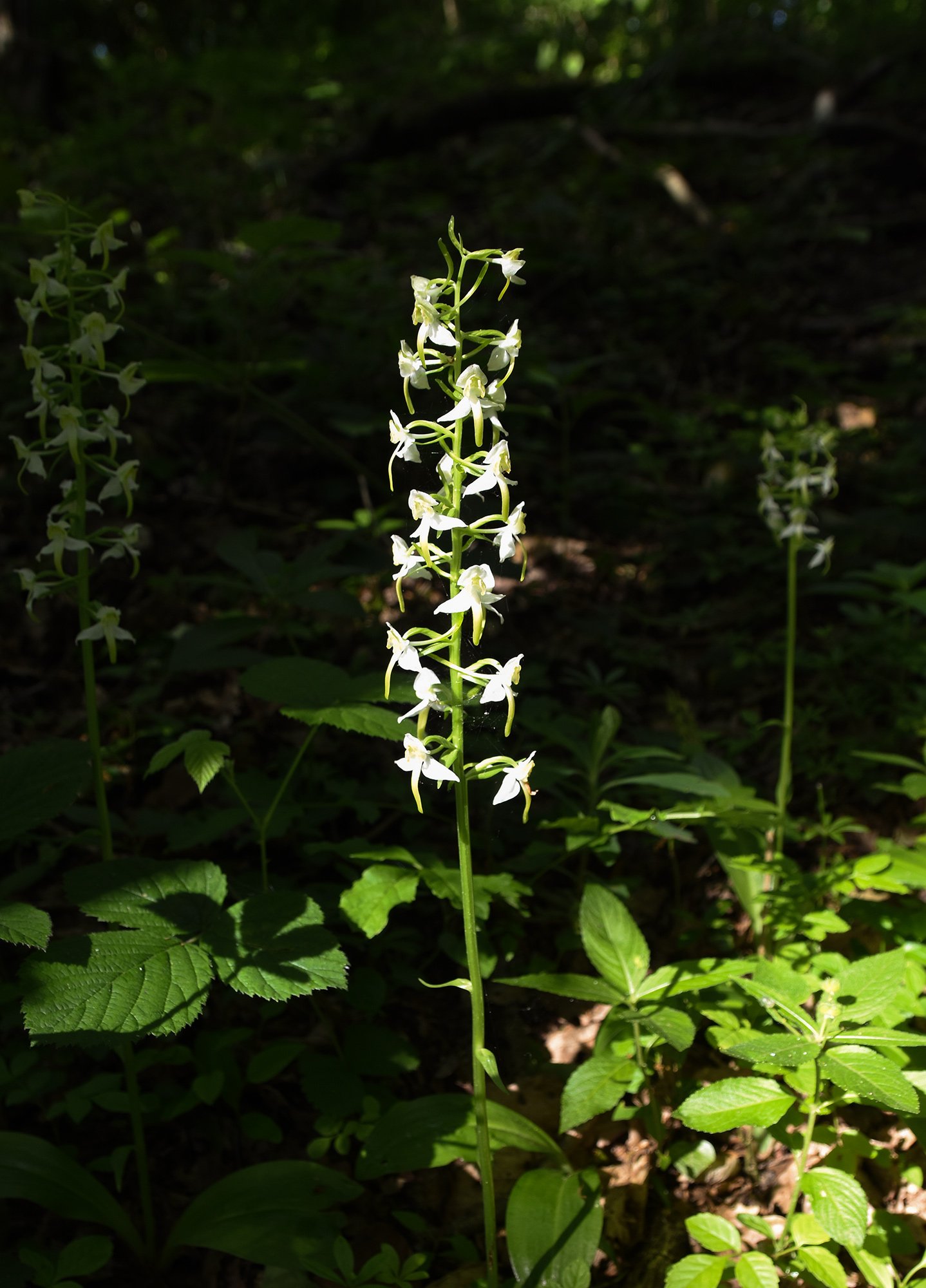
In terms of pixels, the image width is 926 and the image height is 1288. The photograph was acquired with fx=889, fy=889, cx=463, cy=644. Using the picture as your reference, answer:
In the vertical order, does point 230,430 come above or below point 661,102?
below

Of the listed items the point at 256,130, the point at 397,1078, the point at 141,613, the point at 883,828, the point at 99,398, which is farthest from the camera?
the point at 256,130

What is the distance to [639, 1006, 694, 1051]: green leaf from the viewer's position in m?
1.75

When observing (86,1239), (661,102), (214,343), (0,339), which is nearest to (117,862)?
(86,1239)

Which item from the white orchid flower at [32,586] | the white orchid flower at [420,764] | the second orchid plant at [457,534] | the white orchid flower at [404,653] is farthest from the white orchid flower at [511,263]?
the white orchid flower at [32,586]

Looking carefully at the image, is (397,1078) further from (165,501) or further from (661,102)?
Answer: (661,102)

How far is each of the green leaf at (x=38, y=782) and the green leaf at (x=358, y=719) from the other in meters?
0.46

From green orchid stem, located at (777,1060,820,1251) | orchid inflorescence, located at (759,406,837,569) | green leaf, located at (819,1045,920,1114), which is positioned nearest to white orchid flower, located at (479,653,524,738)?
green leaf, located at (819,1045,920,1114)

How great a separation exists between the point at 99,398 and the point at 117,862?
9.70ft

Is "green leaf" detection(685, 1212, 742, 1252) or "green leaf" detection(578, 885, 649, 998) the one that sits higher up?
"green leaf" detection(578, 885, 649, 998)

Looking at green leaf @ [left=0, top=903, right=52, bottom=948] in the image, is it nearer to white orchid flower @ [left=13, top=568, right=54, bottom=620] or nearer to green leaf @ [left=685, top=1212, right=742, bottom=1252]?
white orchid flower @ [left=13, top=568, right=54, bottom=620]

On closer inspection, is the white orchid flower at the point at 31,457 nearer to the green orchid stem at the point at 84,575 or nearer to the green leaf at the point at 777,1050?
the green orchid stem at the point at 84,575

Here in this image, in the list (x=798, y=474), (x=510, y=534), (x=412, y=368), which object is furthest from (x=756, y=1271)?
(x=798, y=474)

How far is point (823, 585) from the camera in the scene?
10.2ft

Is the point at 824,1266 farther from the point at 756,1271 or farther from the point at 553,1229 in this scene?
the point at 553,1229
